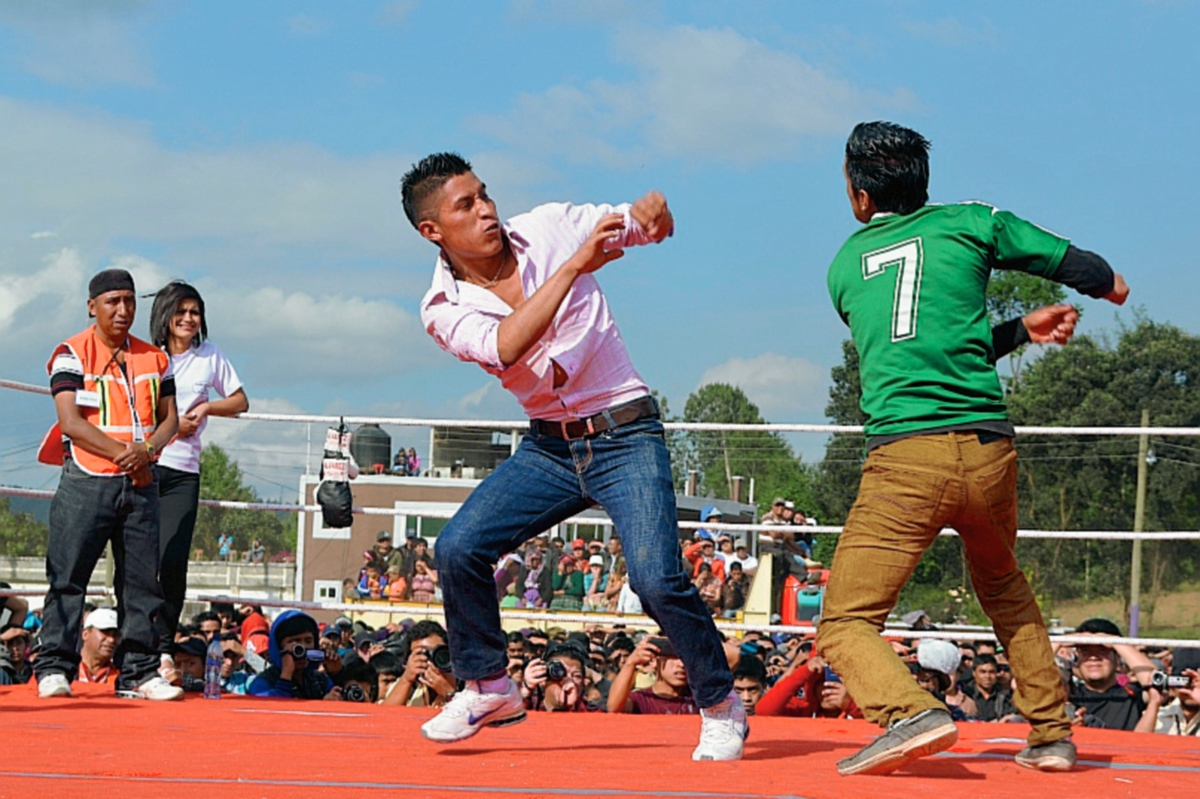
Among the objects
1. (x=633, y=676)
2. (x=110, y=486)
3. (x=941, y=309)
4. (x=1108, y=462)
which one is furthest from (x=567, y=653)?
(x=1108, y=462)

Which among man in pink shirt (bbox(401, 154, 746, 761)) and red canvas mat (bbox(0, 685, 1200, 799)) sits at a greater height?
man in pink shirt (bbox(401, 154, 746, 761))

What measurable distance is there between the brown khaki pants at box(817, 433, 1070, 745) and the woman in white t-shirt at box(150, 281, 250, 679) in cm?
396

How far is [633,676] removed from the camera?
6.71 metres

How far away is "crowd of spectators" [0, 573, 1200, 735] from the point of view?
22.6 ft

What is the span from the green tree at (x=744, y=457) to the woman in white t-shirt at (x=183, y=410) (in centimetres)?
4102

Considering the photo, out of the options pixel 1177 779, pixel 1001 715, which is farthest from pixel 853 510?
pixel 1001 715

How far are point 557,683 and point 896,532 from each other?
3925mm

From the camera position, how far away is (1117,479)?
153 feet

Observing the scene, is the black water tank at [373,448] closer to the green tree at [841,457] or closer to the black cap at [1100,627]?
the black cap at [1100,627]

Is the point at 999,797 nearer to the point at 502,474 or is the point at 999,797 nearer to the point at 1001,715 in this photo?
the point at 502,474

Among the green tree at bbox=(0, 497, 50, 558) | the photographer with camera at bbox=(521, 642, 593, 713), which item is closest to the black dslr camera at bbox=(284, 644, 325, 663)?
the photographer with camera at bbox=(521, 642, 593, 713)

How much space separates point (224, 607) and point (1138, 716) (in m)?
8.59

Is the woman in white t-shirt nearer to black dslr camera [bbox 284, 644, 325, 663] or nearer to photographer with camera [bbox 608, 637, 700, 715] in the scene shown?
black dslr camera [bbox 284, 644, 325, 663]

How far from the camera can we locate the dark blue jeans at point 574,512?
418cm
